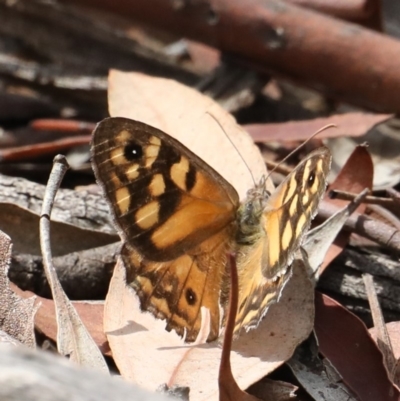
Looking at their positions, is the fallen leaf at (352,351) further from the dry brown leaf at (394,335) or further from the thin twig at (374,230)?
the thin twig at (374,230)

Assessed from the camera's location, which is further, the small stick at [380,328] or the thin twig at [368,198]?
the thin twig at [368,198]

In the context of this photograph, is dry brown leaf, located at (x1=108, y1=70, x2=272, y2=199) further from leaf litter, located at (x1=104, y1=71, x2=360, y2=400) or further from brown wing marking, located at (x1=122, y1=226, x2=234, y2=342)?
brown wing marking, located at (x1=122, y1=226, x2=234, y2=342)

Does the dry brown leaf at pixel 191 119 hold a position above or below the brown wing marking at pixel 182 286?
above

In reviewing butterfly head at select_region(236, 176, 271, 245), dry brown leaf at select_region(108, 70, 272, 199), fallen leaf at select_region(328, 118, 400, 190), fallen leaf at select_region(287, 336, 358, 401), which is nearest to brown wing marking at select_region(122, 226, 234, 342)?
butterfly head at select_region(236, 176, 271, 245)

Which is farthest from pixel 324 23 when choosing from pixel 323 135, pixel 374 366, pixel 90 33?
pixel 374 366

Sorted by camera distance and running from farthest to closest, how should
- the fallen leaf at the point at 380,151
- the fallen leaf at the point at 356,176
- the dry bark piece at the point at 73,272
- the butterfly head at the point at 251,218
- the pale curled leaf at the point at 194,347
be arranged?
the fallen leaf at the point at 380,151
the fallen leaf at the point at 356,176
the butterfly head at the point at 251,218
the dry bark piece at the point at 73,272
the pale curled leaf at the point at 194,347

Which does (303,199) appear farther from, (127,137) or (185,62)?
(185,62)

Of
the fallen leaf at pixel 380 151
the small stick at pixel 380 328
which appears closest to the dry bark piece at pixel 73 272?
the small stick at pixel 380 328

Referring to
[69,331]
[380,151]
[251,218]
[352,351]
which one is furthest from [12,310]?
[380,151]

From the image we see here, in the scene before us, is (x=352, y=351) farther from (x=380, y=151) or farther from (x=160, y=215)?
(x=380, y=151)
